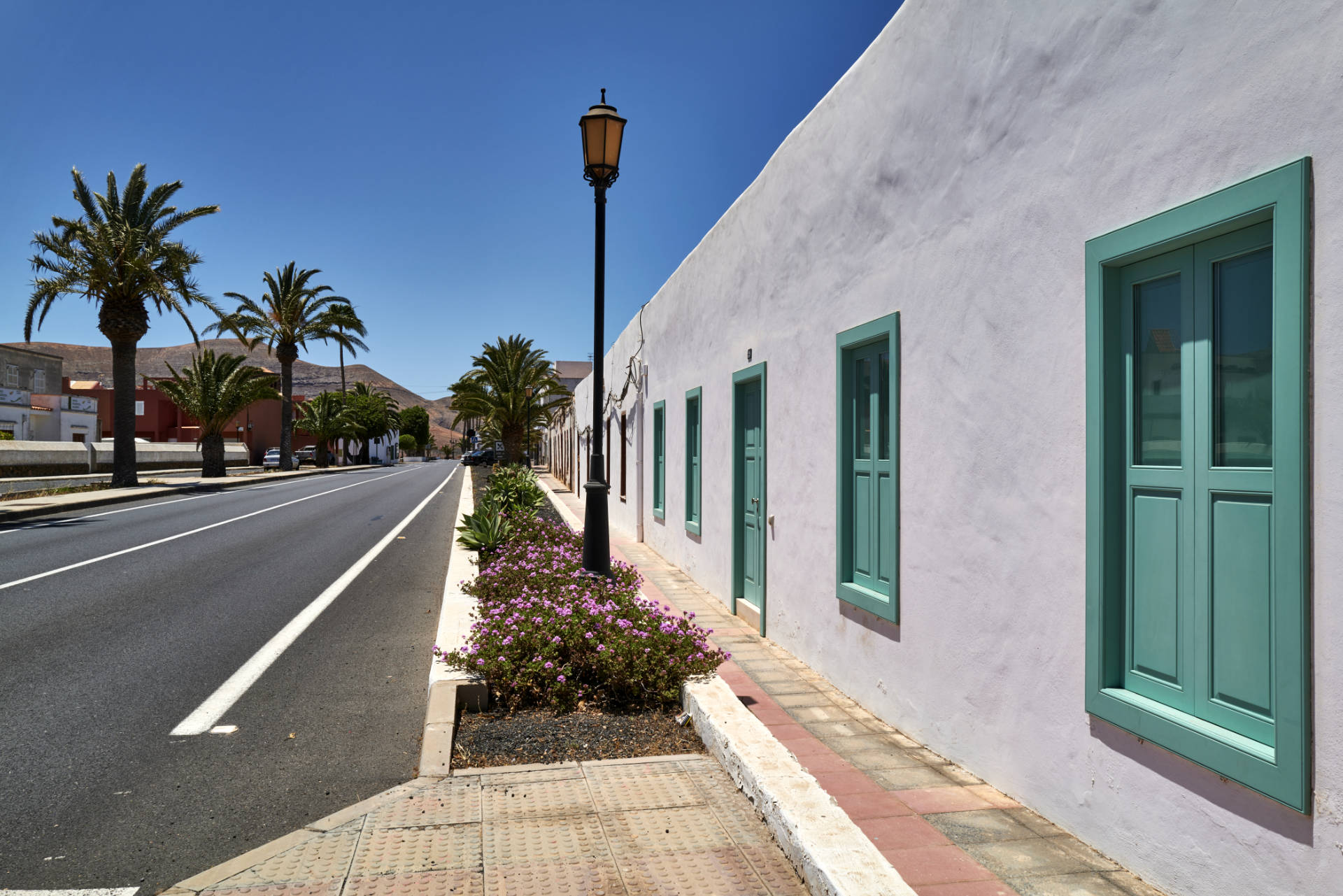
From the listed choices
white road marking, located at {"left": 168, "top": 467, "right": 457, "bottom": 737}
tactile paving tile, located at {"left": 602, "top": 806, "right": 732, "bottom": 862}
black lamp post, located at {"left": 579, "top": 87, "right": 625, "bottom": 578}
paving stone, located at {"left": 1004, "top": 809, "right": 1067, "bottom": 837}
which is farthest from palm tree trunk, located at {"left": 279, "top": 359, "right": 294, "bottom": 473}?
paving stone, located at {"left": 1004, "top": 809, "right": 1067, "bottom": 837}

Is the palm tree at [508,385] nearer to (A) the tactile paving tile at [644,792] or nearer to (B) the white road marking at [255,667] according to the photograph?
(B) the white road marking at [255,667]

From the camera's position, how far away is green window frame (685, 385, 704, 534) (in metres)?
10.1

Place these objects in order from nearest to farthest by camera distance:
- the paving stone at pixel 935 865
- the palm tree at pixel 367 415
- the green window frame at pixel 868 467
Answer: the paving stone at pixel 935 865 < the green window frame at pixel 868 467 < the palm tree at pixel 367 415

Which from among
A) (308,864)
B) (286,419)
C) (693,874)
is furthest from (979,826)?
(286,419)

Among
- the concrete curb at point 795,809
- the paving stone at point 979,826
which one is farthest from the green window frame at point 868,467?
the paving stone at point 979,826

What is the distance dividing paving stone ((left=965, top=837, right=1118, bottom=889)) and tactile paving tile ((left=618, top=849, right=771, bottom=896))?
2.87 feet

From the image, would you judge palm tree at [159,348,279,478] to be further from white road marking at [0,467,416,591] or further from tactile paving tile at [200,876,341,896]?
tactile paving tile at [200,876,341,896]

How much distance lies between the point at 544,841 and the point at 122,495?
25.7 metres

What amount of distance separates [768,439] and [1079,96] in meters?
4.18

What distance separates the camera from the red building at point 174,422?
66438 mm

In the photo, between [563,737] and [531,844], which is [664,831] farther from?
[563,737]

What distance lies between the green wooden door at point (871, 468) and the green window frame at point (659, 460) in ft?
22.3

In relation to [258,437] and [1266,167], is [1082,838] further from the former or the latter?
[258,437]

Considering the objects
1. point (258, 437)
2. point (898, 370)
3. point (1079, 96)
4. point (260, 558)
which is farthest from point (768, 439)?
point (258, 437)
